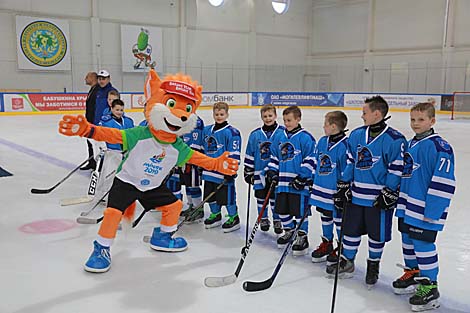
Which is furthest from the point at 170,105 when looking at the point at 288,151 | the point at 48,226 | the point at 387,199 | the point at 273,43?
the point at 273,43

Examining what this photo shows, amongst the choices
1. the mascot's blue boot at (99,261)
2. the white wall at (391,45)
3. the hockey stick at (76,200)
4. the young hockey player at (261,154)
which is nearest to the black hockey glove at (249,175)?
the young hockey player at (261,154)

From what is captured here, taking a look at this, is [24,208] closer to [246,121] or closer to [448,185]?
[448,185]

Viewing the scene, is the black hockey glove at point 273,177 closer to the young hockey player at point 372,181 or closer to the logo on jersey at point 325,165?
the logo on jersey at point 325,165

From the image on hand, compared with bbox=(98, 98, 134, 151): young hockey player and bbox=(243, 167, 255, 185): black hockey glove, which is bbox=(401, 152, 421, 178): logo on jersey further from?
bbox=(98, 98, 134, 151): young hockey player

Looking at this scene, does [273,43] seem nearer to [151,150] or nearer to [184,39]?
[184,39]

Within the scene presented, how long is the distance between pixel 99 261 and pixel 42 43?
1725 cm

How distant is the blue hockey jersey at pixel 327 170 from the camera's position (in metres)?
3.05

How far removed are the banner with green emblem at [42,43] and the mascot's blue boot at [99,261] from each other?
16928mm

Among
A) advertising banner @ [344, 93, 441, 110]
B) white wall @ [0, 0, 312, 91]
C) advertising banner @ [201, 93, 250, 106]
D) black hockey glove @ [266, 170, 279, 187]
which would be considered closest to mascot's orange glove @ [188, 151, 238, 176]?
black hockey glove @ [266, 170, 279, 187]

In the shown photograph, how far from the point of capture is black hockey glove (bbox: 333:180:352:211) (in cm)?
286

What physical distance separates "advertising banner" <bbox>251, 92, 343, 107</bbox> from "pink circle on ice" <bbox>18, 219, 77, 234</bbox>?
1627 cm

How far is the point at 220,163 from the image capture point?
3.26m

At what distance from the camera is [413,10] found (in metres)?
21.7

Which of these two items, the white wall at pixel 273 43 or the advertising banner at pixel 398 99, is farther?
the white wall at pixel 273 43
